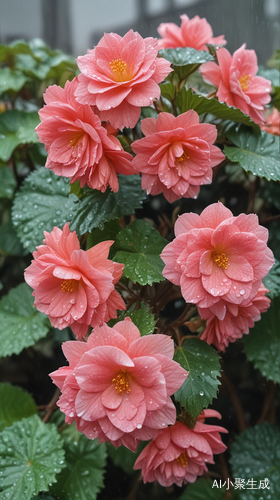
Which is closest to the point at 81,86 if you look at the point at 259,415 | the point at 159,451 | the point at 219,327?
the point at 219,327

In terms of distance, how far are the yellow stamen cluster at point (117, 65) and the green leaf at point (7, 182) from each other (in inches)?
22.8

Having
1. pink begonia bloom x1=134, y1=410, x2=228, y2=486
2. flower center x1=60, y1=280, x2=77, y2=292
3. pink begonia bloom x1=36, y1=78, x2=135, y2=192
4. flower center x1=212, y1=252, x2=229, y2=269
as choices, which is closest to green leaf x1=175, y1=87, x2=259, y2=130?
pink begonia bloom x1=36, y1=78, x2=135, y2=192

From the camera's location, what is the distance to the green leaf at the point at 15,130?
1037 millimetres

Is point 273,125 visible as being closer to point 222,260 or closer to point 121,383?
point 222,260

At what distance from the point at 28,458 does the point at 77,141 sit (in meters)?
0.65

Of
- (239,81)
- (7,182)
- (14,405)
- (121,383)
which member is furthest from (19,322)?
(239,81)

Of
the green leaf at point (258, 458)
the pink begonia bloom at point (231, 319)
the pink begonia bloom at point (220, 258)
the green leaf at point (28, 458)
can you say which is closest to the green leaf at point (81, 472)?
the green leaf at point (28, 458)

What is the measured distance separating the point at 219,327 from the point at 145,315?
0.13 meters

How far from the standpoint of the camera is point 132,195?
730 mm

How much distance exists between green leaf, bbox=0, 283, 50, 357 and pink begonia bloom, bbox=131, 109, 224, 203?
19.1 inches

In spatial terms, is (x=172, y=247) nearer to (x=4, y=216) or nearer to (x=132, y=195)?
(x=132, y=195)

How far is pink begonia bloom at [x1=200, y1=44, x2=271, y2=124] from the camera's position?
0.74 metres

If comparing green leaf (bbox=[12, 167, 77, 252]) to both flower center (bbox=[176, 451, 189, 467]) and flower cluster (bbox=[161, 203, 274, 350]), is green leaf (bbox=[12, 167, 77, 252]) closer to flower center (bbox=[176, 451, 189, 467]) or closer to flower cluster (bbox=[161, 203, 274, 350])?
flower cluster (bbox=[161, 203, 274, 350])

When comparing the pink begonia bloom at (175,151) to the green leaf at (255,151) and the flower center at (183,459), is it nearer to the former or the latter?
the green leaf at (255,151)
